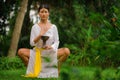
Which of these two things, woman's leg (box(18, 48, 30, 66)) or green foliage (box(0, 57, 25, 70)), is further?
green foliage (box(0, 57, 25, 70))

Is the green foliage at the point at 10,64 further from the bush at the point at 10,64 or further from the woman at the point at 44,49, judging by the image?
the woman at the point at 44,49

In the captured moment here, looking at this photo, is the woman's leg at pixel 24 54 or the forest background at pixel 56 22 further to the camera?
the forest background at pixel 56 22

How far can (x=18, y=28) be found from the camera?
11.8m

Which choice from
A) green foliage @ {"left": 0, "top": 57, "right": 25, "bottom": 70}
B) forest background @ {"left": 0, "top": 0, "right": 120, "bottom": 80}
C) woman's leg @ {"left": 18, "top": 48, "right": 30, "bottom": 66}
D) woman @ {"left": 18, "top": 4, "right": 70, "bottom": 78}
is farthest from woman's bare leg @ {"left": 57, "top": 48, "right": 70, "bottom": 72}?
green foliage @ {"left": 0, "top": 57, "right": 25, "bottom": 70}

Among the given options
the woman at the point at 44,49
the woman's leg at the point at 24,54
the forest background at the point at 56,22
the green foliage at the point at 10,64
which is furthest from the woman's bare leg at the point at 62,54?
the green foliage at the point at 10,64

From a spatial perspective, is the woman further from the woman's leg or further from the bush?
the bush

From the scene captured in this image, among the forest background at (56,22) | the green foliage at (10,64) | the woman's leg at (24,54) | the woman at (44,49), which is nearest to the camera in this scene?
the woman at (44,49)

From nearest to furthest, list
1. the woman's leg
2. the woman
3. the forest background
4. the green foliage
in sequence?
the woman
the woman's leg
the green foliage
the forest background

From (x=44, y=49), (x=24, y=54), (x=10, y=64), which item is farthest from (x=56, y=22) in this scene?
(x=44, y=49)

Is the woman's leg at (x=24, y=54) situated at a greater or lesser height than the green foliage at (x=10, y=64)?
greater

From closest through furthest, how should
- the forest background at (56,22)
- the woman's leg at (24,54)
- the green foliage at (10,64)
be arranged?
the woman's leg at (24,54) < the green foliage at (10,64) < the forest background at (56,22)

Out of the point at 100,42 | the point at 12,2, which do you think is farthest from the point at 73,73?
the point at 12,2

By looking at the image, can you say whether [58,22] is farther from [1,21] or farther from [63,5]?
[1,21]

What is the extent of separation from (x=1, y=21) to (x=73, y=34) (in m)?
3.37
